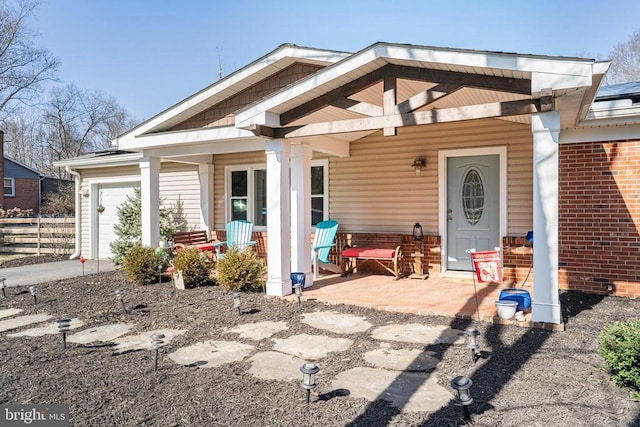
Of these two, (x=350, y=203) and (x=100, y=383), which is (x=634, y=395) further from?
(x=350, y=203)

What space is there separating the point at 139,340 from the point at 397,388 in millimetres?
2526

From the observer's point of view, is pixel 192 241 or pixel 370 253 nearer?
pixel 370 253

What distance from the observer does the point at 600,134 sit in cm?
543

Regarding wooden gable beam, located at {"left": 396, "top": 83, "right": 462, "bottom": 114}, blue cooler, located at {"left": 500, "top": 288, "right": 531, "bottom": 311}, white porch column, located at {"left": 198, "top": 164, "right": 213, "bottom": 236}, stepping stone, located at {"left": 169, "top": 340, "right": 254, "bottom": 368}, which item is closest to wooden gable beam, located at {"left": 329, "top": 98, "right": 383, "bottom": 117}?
wooden gable beam, located at {"left": 396, "top": 83, "right": 462, "bottom": 114}

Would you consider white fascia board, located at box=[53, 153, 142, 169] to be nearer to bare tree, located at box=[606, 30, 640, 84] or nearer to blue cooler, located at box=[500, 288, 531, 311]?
blue cooler, located at box=[500, 288, 531, 311]

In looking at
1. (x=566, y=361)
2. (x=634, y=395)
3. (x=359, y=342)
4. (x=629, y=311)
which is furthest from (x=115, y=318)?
(x=629, y=311)

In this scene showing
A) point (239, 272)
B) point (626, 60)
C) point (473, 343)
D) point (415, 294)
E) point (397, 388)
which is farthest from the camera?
point (626, 60)

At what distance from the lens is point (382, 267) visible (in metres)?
7.34

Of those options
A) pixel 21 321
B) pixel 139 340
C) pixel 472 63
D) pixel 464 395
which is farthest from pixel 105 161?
pixel 464 395

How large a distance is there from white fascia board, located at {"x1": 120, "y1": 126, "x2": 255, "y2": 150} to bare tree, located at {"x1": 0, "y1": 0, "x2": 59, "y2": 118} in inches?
842

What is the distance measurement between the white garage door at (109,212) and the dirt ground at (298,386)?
6.45 m

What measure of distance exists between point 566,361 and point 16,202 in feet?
93.0

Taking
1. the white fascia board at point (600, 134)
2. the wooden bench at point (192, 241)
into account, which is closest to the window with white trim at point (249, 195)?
the wooden bench at point (192, 241)

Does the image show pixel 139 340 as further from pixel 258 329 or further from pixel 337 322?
pixel 337 322
